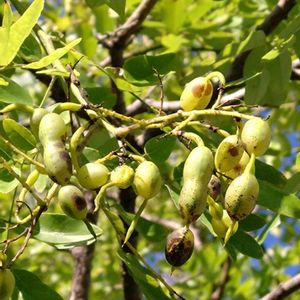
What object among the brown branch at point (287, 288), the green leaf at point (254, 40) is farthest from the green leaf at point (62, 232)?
the brown branch at point (287, 288)

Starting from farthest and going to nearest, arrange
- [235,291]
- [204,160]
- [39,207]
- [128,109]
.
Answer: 1. [235,291]
2. [128,109]
3. [39,207]
4. [204,160]

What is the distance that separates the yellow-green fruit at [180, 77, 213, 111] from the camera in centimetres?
94

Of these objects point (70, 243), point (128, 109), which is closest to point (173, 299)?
point (70, 243)

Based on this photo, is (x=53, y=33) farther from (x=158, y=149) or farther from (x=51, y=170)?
(x=51, y=170)

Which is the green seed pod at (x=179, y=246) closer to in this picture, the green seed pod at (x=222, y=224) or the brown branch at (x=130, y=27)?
the green seed pod at (x=222, y=224)

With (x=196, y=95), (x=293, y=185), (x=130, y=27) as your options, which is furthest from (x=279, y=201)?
(x=130, y=27)

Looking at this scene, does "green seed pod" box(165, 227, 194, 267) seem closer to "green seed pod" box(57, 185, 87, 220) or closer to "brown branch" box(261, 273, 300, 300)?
"green seed pod" box(57, 185, 87, 220)

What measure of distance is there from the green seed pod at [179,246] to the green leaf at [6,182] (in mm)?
293

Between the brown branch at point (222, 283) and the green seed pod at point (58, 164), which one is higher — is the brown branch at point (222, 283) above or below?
below

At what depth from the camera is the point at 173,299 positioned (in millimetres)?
1089

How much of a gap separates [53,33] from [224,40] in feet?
1.88

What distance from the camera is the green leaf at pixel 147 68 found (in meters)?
1.16

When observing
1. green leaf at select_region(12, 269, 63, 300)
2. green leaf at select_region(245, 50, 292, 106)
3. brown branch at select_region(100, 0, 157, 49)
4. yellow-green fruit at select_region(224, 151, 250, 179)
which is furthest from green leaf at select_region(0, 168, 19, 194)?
brown branch at select_region(100, 0, 157, 49)

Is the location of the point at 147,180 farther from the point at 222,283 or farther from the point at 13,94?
the point at 222,283
